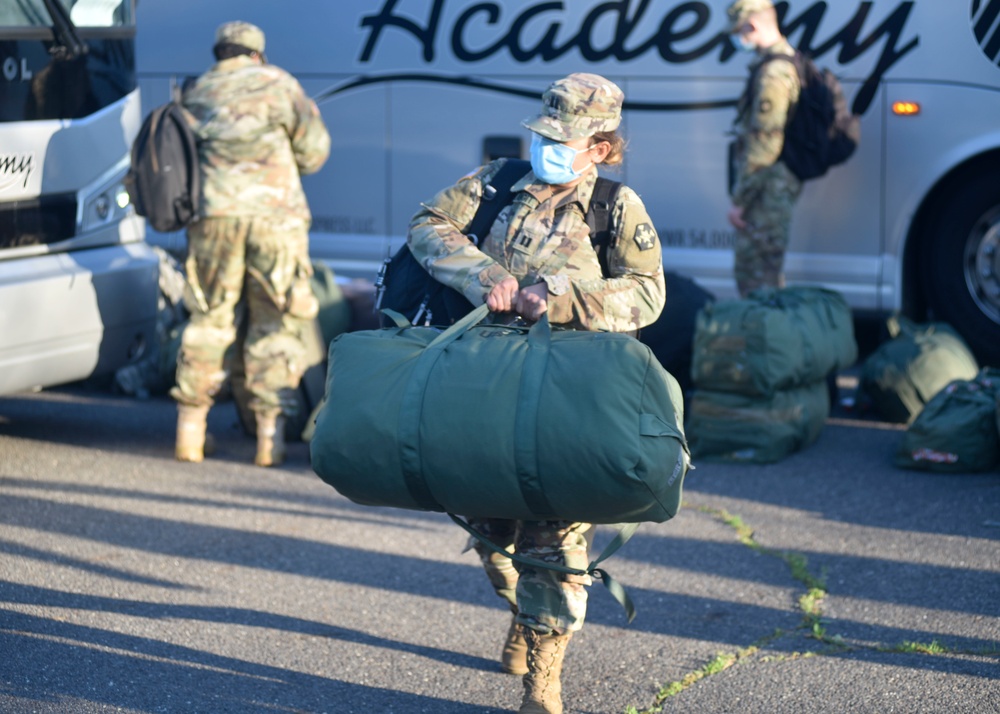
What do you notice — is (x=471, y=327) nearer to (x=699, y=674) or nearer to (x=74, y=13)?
(x=699, y=674)

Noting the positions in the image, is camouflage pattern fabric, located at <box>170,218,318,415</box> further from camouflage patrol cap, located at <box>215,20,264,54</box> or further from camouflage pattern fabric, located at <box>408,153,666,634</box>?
Answer: camouflage pattern fabric, located at <box>408,153,666,634</box>

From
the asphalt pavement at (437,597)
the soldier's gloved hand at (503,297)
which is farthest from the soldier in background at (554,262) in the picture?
the asphalt pavement at (437,597)

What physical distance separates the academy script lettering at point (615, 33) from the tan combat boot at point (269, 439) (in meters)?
3.33

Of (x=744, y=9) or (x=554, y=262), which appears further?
(x=744, y=9)

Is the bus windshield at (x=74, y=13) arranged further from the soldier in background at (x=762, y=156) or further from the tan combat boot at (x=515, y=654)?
the tan combat boot at (x=515, y=654)

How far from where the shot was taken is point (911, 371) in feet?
22.4

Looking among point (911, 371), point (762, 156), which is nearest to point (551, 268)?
point (911, 371)

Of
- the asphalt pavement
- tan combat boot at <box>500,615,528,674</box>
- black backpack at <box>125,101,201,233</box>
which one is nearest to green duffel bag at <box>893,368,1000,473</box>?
the asphalt pavement

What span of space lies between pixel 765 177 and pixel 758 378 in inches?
61.6

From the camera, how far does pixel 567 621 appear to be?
135 inches

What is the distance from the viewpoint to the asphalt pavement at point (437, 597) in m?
3.79

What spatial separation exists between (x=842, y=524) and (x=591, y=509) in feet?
8.81

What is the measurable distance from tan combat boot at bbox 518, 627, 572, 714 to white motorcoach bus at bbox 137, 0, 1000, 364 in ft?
16.3

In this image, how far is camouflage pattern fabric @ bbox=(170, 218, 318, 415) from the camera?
6055 mm
